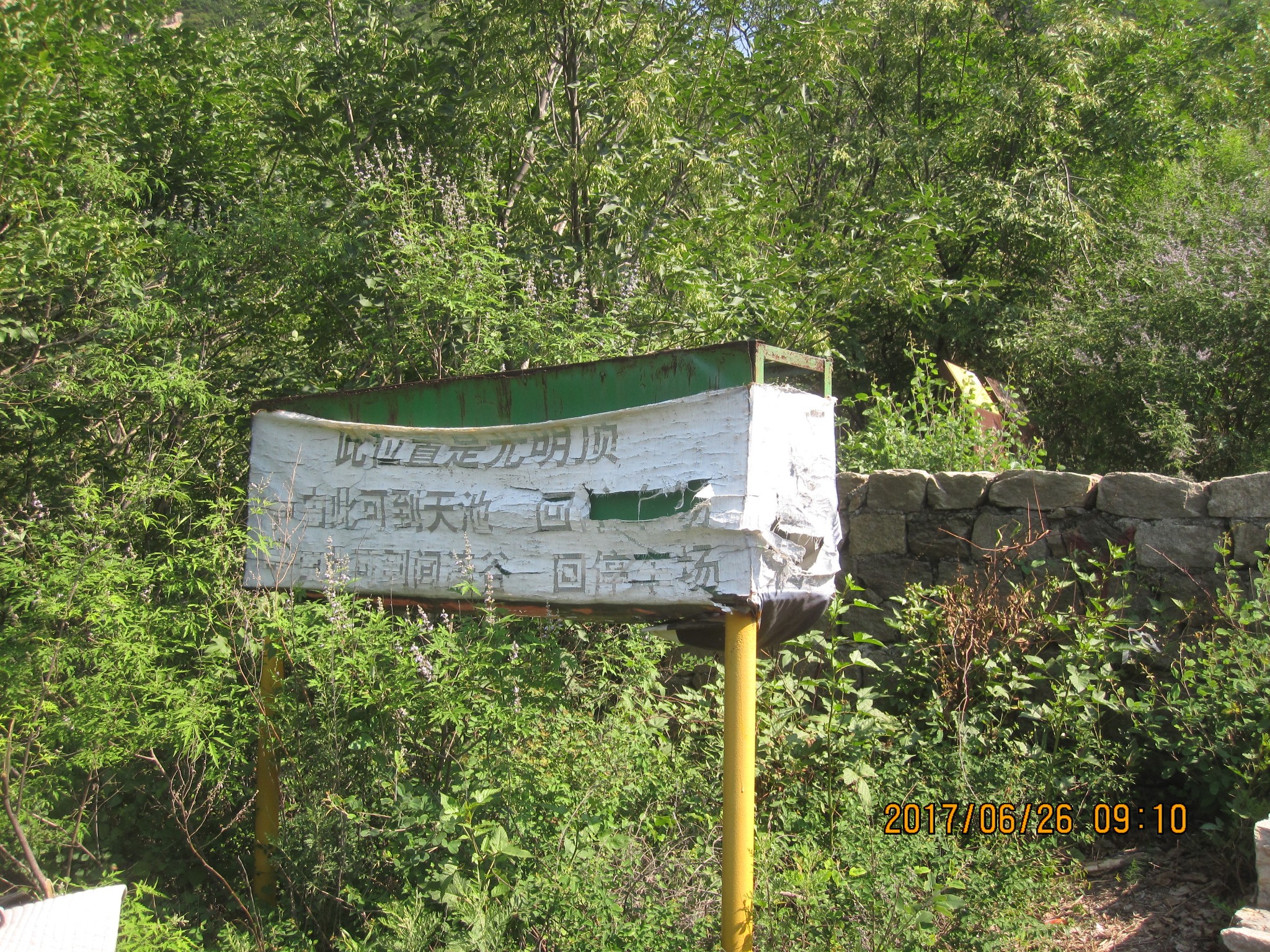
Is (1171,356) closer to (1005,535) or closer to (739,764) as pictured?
(1005,535)

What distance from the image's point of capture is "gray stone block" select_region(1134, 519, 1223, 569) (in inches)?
151

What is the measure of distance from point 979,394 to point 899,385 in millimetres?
3610

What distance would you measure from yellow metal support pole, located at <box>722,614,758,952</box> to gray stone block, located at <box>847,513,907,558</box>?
234 centimetres

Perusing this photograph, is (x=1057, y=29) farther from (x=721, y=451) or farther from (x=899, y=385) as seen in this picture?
(x=721, y=451)

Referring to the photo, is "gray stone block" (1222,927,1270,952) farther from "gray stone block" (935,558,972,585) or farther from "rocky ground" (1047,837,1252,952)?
"gray stone block" (935,558,972,585)

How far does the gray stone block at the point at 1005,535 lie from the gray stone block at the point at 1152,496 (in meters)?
0.31

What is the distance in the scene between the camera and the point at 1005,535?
14.2 feet

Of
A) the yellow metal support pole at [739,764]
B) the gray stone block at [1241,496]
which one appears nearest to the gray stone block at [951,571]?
the gray stone block at [1241,496]

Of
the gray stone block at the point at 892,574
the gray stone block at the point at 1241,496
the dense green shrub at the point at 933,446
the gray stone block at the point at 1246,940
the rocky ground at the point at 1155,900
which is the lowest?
the rocky ground at the point at 1155,900

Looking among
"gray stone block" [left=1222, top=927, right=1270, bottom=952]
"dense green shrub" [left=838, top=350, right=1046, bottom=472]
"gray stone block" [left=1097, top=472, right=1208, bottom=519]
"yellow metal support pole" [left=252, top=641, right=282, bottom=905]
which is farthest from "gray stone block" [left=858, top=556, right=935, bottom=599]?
"yellow metal support pole" [left=252, top=641, right=282, bottom=905]

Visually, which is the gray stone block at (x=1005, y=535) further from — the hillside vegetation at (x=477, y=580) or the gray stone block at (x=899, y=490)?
the gray stone block at (x=899, y=490)

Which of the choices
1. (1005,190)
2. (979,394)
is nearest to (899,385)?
(1005,190)
